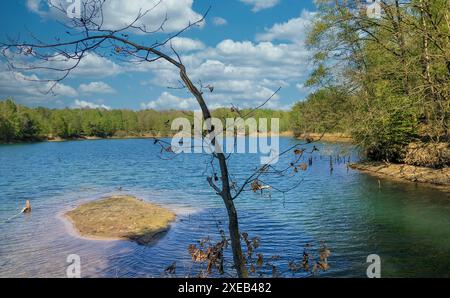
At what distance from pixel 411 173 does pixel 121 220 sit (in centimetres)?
2322

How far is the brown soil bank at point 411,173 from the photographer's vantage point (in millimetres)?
29703

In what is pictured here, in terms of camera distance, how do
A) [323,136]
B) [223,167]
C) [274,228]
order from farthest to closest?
1. [274,228]
2. [323,136]
3. [223,167]

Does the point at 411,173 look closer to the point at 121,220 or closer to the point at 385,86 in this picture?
the point at 385,86

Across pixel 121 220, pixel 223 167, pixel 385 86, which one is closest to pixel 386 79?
pixel 385 86

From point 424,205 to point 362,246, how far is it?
9.11 metres

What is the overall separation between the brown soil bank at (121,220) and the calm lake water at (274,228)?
0.72 meters

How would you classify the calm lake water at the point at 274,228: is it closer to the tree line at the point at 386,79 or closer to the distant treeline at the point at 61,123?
the tree line at the point at 386,79

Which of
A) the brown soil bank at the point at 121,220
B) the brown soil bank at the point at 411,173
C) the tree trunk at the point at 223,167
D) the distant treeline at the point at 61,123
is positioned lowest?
the brown soil bank at the point at 121,220

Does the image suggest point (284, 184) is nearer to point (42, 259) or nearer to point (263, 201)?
point (263, 201)

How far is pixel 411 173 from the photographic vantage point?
3350 centimetres

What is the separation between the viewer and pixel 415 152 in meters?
33.2

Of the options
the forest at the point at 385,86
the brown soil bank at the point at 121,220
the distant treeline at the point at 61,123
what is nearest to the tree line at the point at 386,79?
the forest at the point at 385,86
